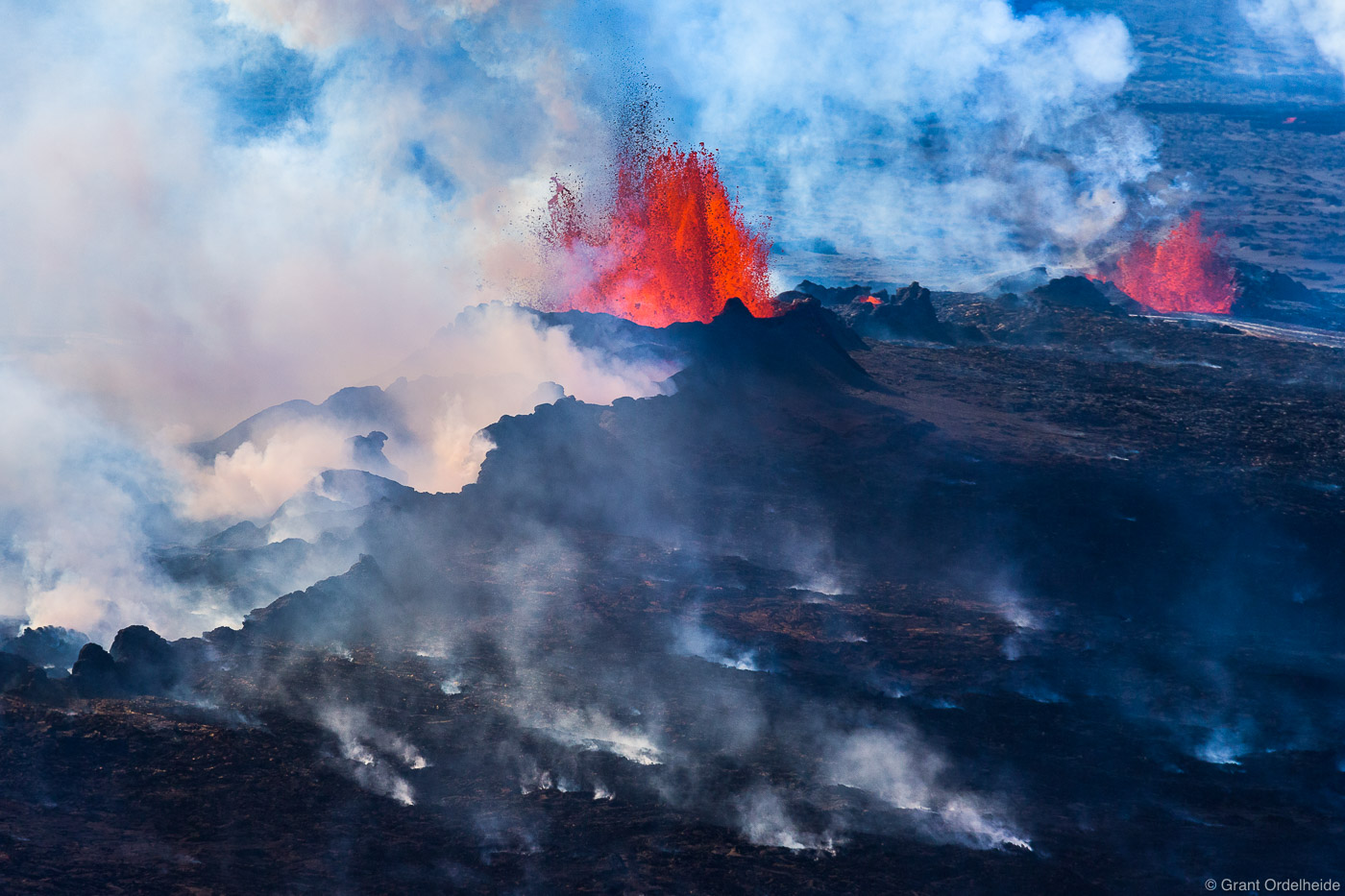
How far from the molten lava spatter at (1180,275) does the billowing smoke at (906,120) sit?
2224cm

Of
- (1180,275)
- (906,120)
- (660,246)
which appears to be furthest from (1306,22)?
(660,246)

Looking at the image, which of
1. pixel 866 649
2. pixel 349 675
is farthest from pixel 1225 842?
pixel 349 675

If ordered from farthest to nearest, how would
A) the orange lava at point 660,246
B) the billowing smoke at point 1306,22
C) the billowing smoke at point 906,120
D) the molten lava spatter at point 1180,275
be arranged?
the billowing smoke at point 1306,22 < the billowing smoke at point 906,120 < the molten lava spatter at point 1180,275 < the orange lava at point 660,246

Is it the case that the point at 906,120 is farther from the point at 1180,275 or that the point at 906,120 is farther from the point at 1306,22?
the point at 1306,22

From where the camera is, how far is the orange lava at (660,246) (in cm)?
5197

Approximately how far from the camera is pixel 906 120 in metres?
136

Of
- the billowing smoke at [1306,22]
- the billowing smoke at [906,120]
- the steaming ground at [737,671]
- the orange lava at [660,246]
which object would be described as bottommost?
the steaming ground at [737,671]

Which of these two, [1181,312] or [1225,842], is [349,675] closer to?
[1225,842]

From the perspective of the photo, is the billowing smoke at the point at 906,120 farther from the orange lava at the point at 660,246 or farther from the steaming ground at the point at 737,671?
the steaming ground at the point at 737,671

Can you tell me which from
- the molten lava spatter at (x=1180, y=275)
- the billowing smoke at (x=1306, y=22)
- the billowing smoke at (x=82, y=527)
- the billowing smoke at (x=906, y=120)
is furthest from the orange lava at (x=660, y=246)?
the billowing smoke at (x=1306, y=22)

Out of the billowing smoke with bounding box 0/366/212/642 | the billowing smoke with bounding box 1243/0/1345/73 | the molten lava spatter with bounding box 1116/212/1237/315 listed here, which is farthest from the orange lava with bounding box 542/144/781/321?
the billowing smoke with bounding box 1243/0/1345/73

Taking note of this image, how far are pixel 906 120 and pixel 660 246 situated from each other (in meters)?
93.8

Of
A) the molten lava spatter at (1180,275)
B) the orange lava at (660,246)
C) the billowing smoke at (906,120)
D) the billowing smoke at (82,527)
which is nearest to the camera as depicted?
the billowing smoke at (82,527)

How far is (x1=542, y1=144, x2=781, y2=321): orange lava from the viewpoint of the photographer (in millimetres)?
51969
